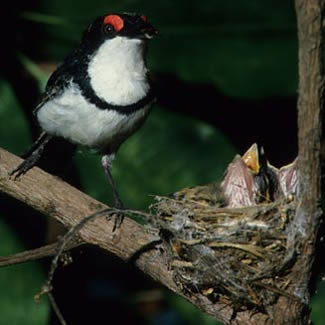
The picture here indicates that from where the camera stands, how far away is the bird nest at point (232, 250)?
321 centimetres

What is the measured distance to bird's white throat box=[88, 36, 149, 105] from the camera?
13.1 ft

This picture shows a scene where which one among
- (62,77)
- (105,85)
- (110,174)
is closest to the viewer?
(105,85)

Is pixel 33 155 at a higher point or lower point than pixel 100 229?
higher

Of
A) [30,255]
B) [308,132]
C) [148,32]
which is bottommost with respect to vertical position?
[30,255]

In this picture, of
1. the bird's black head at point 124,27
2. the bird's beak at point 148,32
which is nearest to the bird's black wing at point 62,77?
the bird's black head at point 124,27

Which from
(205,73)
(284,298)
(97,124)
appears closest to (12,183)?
(97,124)

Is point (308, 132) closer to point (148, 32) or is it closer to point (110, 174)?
point (148, 32)

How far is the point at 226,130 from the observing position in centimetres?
527

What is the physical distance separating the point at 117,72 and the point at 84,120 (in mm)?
219

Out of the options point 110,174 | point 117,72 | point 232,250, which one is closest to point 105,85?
point 117,72

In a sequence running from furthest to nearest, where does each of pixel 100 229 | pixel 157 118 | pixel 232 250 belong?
pixel 157 118
pixel 100 229
pixel 232 250

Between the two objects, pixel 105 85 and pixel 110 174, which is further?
pixel 110 174

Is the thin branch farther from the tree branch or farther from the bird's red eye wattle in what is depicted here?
the bird's red eye wattle

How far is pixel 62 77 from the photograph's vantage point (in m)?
4.10
